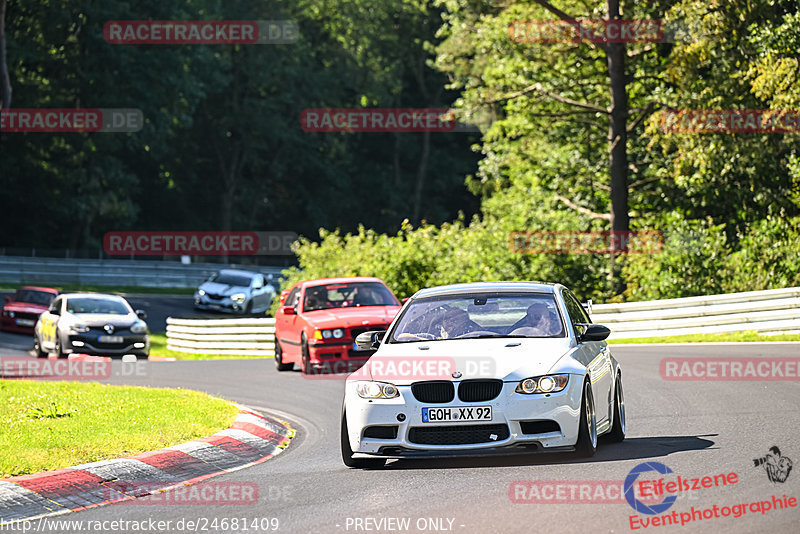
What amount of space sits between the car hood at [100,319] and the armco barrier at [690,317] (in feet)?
10.8

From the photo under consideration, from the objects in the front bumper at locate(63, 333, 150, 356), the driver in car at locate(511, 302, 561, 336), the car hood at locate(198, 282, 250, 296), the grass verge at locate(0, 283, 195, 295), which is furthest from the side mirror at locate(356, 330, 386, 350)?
the grass verge at locate(0, 283, 195, 295)

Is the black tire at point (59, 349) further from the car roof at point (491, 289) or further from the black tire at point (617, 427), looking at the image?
the black tire at point (617, 427)

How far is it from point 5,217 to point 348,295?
4735 centimetres

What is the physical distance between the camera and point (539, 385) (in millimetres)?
9188

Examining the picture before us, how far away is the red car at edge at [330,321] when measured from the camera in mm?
19188

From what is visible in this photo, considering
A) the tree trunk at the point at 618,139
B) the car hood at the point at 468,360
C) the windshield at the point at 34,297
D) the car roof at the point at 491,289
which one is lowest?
the windshield at the point at 34,297

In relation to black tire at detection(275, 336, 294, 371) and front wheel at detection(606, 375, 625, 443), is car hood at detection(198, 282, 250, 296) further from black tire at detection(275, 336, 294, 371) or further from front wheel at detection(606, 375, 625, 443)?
front wheel at detection(606, 375, 625, 443)

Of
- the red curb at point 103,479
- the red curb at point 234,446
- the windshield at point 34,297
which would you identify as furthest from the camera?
the windshield at point 34,297

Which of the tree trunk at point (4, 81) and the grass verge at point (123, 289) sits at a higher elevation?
the tree trunk at point (4, 81)

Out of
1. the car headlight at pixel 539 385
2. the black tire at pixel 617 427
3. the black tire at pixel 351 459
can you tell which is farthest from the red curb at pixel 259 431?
the car headlight at pixel 539 385

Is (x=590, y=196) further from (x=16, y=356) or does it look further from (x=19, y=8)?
(x=19, y=8)

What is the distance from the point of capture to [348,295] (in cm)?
2081

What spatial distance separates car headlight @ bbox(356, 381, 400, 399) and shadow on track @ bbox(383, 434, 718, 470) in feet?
2.11

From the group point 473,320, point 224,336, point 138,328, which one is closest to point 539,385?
point 473,320
